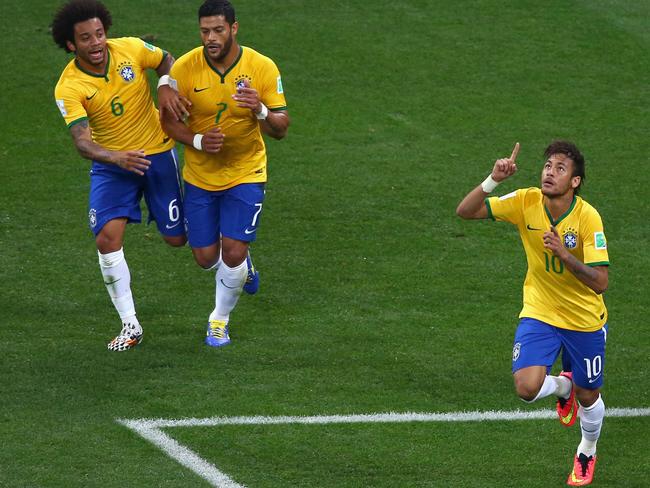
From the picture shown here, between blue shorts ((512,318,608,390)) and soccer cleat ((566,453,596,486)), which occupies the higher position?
blue shorts ((512,318,608,390))

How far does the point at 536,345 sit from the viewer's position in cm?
772

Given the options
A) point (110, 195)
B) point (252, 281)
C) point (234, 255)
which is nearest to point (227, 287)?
point (234, 255)

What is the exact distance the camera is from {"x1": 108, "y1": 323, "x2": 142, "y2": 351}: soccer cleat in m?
9.66

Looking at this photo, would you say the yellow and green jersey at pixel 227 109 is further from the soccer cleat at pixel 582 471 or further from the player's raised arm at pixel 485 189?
the soccer cleat at pixel 582 471

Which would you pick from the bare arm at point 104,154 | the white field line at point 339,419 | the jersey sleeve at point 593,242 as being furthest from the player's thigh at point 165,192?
the jersey sleeve at point 593,242

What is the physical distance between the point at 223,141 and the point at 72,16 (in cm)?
140

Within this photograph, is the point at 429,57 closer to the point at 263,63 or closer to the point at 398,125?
the point at 398,125

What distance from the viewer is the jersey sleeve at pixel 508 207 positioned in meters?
7.92

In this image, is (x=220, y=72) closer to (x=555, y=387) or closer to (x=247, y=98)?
(x=247, y=98)

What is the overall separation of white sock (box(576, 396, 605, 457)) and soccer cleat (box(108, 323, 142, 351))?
356 cm

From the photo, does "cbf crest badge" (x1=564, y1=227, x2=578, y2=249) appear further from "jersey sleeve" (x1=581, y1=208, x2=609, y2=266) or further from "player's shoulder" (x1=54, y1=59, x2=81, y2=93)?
"player's shoulder" (x1=54, y1=59, x2=81, y2=93)

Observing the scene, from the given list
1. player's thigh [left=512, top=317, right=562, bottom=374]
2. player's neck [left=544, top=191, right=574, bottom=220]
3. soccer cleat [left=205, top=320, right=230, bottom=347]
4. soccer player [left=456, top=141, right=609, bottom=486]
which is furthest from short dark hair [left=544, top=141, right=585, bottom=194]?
soccer cleat [left=205, top=320, right=230, bottom=347]

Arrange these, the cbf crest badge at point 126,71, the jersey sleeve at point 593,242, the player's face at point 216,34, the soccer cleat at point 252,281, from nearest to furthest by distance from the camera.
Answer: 1. the jersey sleeve at point 593,242
2. the player's face at point 216,34
3. the cbf crest badge at point 126,71
4. the soccer cleat at point 252,281

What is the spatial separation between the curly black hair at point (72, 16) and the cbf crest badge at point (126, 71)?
0.36 m
